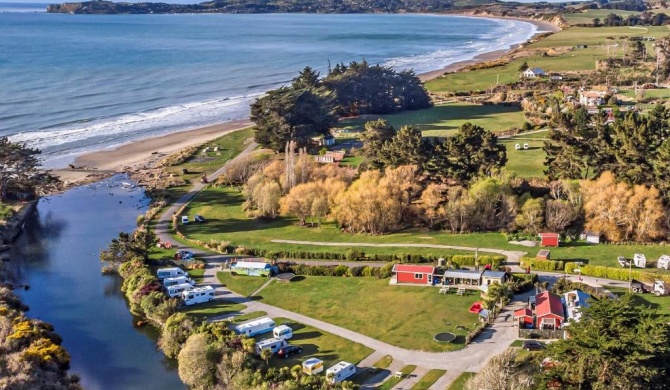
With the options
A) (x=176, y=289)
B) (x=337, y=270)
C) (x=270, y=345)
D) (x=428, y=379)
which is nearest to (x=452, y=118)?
(x=337, y=270)

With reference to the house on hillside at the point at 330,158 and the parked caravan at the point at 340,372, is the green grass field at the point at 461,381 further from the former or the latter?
the house on hillside at the point at 330,158

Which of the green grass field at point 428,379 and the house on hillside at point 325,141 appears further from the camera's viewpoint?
the house on hillside at point 325,141

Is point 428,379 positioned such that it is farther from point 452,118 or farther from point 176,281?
point 452,118

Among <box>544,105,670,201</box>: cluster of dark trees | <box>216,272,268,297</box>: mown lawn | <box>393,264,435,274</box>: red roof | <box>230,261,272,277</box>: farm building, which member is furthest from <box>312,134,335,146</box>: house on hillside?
<box>393,264,435,274</box>: red roof

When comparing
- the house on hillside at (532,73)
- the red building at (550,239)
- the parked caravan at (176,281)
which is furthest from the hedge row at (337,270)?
the house on hillside at (532,73)

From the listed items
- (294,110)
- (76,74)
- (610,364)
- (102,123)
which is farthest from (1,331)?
(76,74)

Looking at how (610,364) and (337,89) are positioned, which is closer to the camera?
(610,364)

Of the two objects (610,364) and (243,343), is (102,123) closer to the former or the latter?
A: (243,343)
